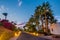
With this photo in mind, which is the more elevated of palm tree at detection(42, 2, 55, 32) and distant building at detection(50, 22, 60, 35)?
palm tree at detection(42, 2, 55, 32)

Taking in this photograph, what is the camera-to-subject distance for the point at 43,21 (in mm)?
30656

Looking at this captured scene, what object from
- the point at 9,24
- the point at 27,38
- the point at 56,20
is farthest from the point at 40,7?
the point at 27,38

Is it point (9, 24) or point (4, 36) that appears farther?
point (9, 24)

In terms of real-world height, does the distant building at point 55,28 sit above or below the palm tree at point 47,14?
below

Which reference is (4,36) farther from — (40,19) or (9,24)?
(40,19)

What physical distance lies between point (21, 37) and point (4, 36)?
17.2ft

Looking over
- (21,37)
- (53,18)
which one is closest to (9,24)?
(21,37)

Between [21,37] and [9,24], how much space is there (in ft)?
38.3

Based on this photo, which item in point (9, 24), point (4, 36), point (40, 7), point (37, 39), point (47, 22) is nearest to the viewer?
point (37, 39)

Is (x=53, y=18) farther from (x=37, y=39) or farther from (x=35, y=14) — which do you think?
(x=37, y=39)

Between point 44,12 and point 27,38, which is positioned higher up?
point 44,12

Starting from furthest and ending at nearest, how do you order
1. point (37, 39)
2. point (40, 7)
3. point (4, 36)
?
1. point (40, 7)
2. point (4, 36)
3. point (37, 39)

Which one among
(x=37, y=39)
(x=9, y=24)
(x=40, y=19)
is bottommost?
(x=37, y=39)

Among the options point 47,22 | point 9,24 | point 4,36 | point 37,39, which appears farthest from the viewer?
point 47,22
